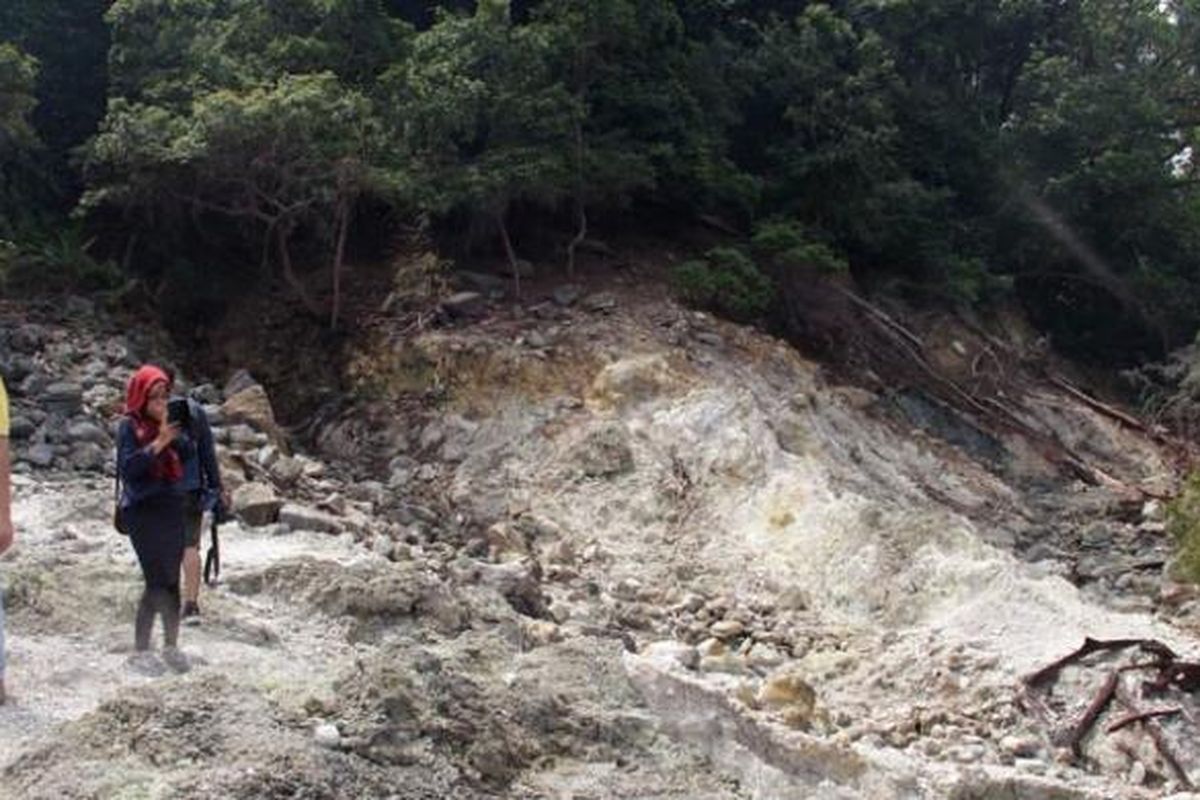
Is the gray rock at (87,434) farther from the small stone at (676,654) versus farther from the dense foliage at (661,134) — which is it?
the small stone at (676,654)

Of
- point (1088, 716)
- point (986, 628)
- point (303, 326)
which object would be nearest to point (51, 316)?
point (303, 326)

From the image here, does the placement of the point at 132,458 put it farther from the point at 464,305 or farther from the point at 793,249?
the point at 793,249

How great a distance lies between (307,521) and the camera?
10.3 metres

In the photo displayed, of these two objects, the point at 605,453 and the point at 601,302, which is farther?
the point at 601,302

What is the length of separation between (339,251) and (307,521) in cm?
530

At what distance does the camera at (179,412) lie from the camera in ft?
22.0

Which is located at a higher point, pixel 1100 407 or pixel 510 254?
pixel 510 254

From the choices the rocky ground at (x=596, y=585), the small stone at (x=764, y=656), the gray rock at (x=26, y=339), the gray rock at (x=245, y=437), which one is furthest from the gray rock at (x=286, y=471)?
the small stone at (x=764, y=656)

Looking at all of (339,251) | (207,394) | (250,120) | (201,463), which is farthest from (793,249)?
(201,463)

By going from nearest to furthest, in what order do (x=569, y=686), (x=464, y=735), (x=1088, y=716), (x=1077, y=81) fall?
(x=464, y=735) → (x=569, y=686) → (x=1088, y=716) → (x=1077, y=81)

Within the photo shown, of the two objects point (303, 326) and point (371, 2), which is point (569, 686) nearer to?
point (303, 326)

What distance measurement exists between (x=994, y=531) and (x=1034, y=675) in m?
5.04

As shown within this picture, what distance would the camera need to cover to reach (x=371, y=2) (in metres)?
16.4

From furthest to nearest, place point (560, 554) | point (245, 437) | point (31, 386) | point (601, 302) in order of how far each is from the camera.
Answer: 1. point (601, 302)
2. point (31, 386)
3. point (245, 437)
4. point (560, 554)
